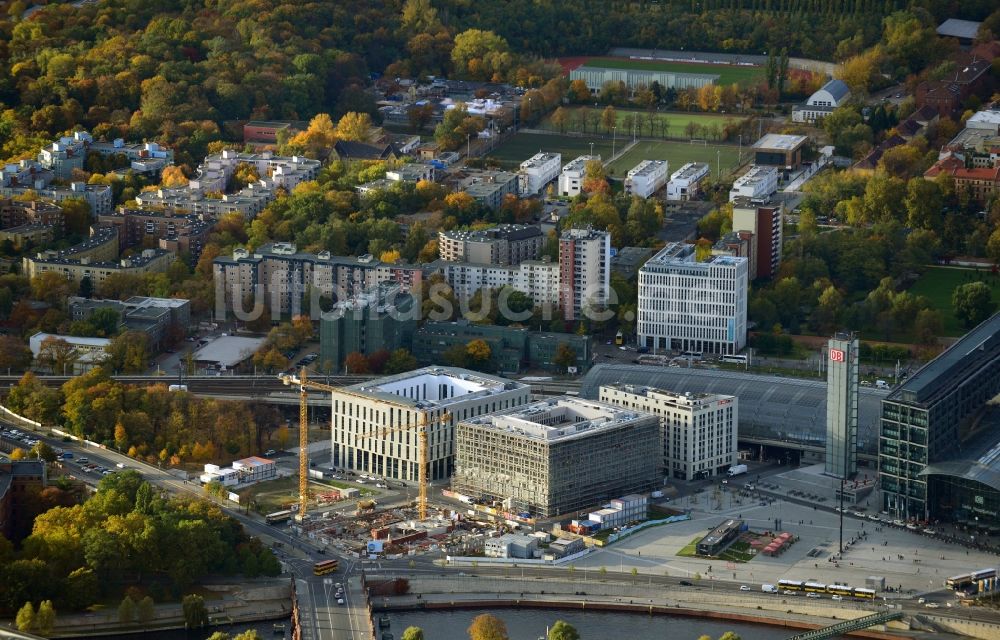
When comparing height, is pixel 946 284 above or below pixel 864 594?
above

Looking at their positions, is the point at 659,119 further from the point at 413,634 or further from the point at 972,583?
the point at 413,634

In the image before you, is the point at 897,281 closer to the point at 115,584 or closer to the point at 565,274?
the point at 565,274

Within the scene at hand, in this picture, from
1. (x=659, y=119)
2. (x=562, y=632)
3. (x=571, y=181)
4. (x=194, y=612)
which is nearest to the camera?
(x=562, y=632)

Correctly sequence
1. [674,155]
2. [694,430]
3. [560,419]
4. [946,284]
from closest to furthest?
1. [560,419]
2. [694,430]
3. [946,284]
4. [674,155]

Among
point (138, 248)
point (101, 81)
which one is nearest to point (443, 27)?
point (101, 81)

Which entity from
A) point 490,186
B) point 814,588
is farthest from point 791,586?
point 490,186

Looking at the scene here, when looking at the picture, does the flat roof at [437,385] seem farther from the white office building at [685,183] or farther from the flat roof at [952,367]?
the white office building at [685,183]

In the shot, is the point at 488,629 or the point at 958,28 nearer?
the point at 488,629

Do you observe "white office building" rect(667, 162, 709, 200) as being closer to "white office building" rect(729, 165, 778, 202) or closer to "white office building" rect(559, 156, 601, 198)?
"white office building" rect(729, 165, 778, 202)

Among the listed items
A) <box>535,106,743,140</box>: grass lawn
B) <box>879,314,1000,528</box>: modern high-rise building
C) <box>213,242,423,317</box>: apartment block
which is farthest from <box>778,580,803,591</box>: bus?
<box>535,106,743,140</box>: grass lawn
